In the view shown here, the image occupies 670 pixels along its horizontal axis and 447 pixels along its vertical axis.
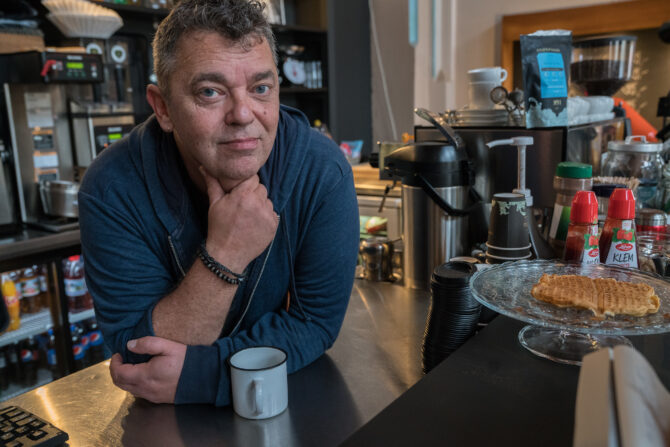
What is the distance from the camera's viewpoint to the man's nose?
3.06ft

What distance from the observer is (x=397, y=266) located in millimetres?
1510

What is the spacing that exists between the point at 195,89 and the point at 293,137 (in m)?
0.23

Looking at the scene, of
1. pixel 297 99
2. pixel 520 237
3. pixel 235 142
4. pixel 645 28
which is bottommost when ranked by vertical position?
pixel 520 237

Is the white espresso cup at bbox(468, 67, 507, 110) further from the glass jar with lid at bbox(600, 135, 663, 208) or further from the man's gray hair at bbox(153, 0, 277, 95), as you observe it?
the man's gray hair at bbox(153, 0, 277, 95)

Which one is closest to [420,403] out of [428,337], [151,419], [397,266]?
[428,337]

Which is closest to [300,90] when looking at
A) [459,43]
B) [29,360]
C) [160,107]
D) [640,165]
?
[459,43]

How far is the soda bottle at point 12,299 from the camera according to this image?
2249 millimetres

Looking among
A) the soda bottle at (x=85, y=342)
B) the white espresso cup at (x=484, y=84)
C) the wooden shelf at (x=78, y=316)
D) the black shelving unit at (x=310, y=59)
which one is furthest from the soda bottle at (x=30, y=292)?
the black shelving unit at (x=310, y=59)

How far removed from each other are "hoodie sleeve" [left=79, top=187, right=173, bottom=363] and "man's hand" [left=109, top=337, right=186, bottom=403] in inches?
1.6

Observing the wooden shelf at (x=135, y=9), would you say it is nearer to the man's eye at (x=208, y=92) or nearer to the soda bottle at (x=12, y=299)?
the soda bottle at (x=12, y=299)

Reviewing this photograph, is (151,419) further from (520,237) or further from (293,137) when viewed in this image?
(520,237)

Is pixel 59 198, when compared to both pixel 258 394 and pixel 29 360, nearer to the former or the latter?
pixel 29 360

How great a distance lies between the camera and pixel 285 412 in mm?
832

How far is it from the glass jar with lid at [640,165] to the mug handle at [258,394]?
1164mm
